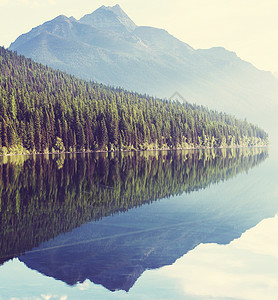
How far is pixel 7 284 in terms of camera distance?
21000mm

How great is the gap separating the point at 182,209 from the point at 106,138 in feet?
443

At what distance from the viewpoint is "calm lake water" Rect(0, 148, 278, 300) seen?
68.9 feet

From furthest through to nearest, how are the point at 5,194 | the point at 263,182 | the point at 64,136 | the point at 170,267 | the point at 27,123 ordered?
the point at 64,136 → the point at 27,123 → the point at 263,182 → the point at 5,194 → the point at 170,267

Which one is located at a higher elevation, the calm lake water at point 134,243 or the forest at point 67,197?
the forest at point 67,197

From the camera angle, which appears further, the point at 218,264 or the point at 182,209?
the point at 182,209

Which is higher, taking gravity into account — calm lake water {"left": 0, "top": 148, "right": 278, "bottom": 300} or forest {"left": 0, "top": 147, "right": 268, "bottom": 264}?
forest {"left": 0, "top": 147, "right": 268, "bottom": 264}

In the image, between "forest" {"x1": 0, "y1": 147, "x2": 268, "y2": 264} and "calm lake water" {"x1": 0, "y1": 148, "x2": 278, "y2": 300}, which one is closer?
"calm lake water" {"x1": 0, "y1": 148, "x2": 278, "y2": 300}

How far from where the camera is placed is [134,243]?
28281 millimetres

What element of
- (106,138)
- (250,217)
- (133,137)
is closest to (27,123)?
(106,138)

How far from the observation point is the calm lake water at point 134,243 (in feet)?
68.9

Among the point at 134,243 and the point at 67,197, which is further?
the point at 67,197

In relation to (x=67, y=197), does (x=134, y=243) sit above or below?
below

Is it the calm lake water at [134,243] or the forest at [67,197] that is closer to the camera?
the calm lake water at [134,243]

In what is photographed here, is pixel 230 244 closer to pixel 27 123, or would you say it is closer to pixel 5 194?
pixel 5 194
